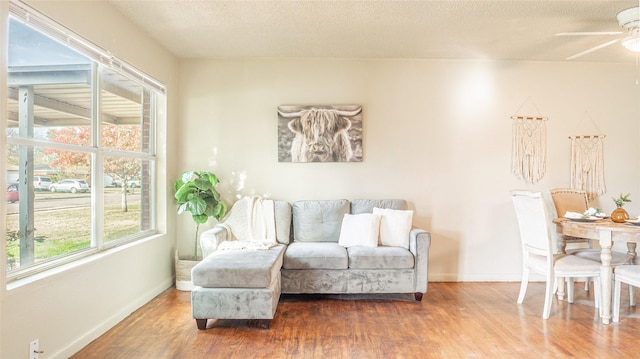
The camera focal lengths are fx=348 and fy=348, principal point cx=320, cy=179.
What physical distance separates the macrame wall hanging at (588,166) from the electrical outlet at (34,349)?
511 centimetres

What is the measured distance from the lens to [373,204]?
3.84 metres

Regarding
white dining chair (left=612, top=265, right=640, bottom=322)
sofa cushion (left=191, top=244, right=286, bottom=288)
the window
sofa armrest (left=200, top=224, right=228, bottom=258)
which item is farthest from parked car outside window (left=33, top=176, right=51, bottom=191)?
white dining chair (left=612, top=265, right=640, bottom=322)

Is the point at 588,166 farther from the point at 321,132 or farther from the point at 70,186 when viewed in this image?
the point at 70,186

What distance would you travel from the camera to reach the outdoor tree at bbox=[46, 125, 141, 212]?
235 centimetres

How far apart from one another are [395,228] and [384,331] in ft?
3.70

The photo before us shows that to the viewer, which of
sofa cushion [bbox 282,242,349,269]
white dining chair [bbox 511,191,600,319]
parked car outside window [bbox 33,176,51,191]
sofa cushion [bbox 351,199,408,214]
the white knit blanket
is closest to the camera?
parked car outside window [bbox 33,176,51,191]

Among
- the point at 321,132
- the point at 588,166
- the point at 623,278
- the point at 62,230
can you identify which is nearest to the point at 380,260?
the point at 321,132

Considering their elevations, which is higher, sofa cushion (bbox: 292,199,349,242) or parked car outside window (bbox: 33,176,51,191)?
parked car outside window (bbox: 33,176,51,191)

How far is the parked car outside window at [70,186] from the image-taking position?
7.63 feet

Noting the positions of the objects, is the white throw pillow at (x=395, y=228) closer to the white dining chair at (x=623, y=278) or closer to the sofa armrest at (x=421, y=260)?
the sofa armrest at (x=421, y=260)

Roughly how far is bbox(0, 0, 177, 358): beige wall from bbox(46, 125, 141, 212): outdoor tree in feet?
1.42

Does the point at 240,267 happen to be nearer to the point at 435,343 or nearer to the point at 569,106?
the point at 435,343

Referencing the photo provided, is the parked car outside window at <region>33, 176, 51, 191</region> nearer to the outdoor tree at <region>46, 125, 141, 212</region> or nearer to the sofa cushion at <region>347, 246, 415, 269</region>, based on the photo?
the outdoor tree at <region>46, 125, 141, 212</region>

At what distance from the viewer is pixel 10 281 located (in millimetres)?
1928
